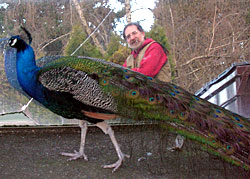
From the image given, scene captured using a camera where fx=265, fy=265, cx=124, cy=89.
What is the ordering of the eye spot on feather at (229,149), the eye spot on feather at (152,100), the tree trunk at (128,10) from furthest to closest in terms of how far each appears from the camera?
the tree trunk at (128,10)
the eye spot on feather at (152,100)
the eye spot on feather at (229,149)

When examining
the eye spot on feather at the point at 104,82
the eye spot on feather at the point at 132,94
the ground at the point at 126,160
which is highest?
the eye spot on feather at the point at 104,82

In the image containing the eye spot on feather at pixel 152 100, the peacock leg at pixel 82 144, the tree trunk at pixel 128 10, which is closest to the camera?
the eye spot on feather at pixel 152 100

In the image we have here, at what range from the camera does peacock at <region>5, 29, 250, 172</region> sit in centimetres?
138

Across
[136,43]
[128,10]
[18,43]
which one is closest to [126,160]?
[136,43]

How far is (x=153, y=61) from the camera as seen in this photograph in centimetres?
183

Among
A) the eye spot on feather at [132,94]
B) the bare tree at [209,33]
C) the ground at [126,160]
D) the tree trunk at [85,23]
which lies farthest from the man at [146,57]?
the bare tree at [209,33]

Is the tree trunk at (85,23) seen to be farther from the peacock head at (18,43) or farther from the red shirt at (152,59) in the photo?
the peacock head at (18,43)

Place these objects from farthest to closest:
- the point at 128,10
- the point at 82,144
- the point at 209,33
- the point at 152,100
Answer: the point at 209,33, the point at 128,10, the point at 82,144, the point at 152,100

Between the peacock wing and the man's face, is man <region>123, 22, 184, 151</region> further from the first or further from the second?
the peacock wing

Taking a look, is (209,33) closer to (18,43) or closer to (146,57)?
(146,57)

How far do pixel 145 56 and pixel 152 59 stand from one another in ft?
0.17

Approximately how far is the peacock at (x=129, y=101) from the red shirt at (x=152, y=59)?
0.25m

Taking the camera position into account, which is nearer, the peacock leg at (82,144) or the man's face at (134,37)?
the peacock leg at (82,144)

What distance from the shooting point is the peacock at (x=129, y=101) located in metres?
1.38
